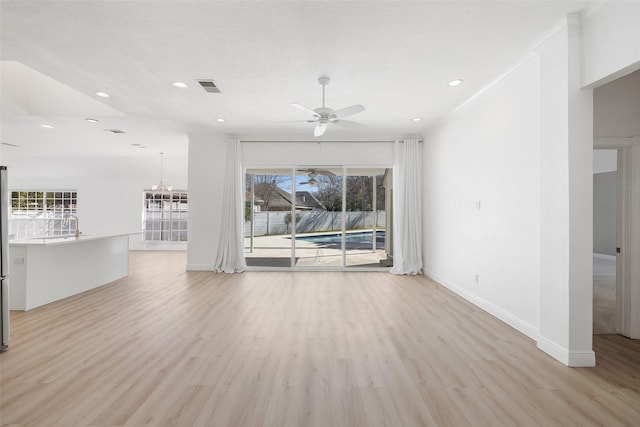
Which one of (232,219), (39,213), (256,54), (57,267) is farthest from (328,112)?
(39,213)

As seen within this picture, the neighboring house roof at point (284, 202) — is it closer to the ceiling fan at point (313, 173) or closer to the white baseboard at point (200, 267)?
the ceiling fan at point (313, 173)

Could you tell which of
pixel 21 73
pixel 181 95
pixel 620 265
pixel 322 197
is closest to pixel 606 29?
pixel 620 265

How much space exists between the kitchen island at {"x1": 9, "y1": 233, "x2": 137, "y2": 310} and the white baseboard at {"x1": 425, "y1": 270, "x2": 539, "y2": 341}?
5610 mm

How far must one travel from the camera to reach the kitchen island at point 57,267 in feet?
13.1

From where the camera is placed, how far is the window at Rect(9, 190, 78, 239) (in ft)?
35.0

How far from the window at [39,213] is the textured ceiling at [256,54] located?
632 centimetres

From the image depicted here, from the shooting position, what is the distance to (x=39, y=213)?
10.8 m

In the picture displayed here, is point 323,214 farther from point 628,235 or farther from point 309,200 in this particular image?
point 628,235

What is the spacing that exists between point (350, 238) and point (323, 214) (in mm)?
778

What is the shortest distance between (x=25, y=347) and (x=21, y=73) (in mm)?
4628

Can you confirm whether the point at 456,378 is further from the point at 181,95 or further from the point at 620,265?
the point at 181,95

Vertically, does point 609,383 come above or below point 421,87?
below

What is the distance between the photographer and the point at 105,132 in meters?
6.44

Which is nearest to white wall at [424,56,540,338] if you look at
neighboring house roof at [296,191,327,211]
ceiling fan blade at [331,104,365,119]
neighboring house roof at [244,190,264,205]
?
ceiling fan blade at [331,104,365,119]
